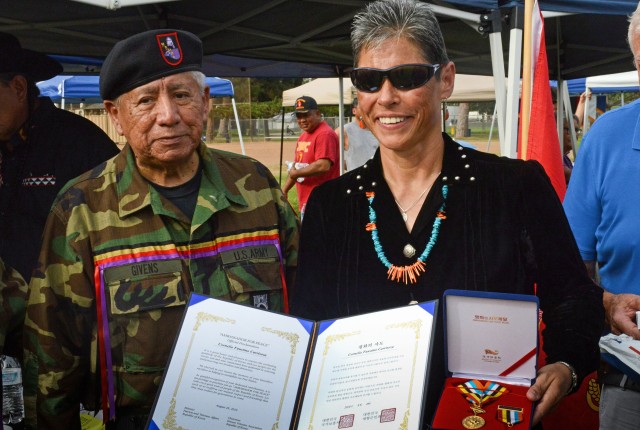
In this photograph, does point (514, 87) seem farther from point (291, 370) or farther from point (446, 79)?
point (291, 370)

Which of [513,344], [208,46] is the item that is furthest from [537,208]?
[208,46]

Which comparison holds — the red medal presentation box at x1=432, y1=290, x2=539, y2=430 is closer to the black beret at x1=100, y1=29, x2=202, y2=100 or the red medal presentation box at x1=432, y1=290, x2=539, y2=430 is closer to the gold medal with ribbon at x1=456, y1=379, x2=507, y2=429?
the gold medal with ribbon at x1=456, y1=379, x2=507, y2=429

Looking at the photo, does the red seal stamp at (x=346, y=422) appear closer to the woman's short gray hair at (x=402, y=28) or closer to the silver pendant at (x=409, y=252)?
Result: the silver pendant at (x=409, y=252)

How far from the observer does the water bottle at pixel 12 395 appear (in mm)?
2441

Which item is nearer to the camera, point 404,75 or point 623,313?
point 404,75

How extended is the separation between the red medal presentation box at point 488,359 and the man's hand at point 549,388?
24 millimetres

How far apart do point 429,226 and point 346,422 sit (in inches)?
23.9

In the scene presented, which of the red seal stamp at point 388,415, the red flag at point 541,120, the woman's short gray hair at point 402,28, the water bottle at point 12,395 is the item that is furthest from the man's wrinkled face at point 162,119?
the red flag at point 541,120

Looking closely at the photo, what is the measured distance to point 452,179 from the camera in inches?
81.4

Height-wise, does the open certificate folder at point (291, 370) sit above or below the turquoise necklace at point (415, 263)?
below

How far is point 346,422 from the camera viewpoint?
5.51 ft

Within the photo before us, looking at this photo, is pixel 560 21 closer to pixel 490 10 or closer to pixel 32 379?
pixel 490 10

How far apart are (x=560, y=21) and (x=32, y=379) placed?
6.00m

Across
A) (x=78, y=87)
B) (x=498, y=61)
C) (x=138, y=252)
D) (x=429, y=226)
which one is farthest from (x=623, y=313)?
(x=78, y=87)
